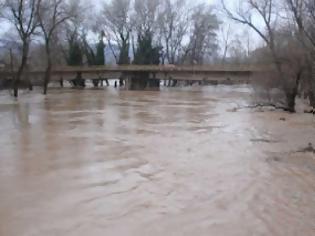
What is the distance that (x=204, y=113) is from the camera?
3119cm

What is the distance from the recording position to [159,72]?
2613 inches

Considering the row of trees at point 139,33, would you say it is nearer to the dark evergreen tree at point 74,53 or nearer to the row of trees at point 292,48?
the dark evergreen tree at point 74,53

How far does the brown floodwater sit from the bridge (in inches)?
1516

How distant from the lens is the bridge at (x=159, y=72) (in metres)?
60.6

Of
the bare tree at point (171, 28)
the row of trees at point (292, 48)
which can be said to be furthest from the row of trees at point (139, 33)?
the row of trees at point (292, 48)

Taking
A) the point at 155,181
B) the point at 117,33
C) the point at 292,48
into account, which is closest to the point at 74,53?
the point at 117,33

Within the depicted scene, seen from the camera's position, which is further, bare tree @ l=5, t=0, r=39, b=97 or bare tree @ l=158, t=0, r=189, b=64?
bare tree @ l=158, t=0, r=189, b=64

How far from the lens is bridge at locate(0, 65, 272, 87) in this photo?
199 feet

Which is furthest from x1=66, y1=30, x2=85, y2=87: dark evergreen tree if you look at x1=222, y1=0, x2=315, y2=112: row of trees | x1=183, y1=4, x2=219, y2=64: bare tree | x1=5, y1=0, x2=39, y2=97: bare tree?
x1=222, y1=0, x2=315, y2=112: row of trees

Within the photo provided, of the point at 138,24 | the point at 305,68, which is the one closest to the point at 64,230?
the point at 305,68

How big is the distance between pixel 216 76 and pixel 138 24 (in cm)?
1866

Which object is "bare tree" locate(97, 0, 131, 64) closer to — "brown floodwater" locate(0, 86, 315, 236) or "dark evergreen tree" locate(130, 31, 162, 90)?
"dark evergreen tree" locate(130, 31, 162, 90)

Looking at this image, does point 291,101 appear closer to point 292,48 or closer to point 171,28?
point 292,48

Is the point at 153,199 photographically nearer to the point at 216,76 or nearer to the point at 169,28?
the point at 216,76
